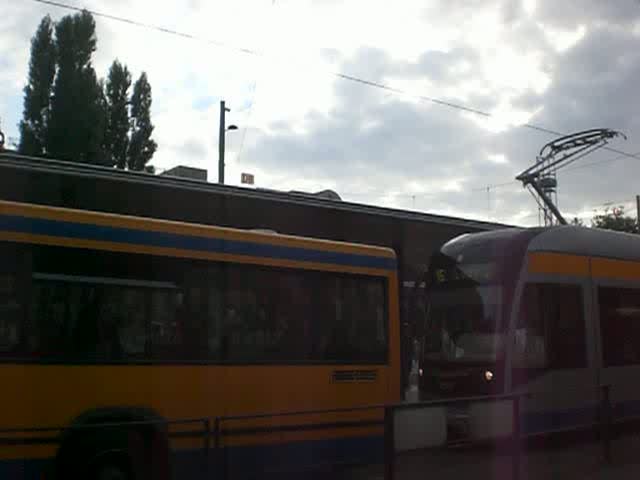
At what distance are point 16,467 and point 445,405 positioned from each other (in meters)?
3.91

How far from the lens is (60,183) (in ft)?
49.4

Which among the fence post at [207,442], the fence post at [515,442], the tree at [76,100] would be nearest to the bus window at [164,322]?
the fence post at [207,442]

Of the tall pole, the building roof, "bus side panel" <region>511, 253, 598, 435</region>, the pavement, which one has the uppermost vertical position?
the tall pole

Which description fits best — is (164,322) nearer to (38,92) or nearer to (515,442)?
(515,442)

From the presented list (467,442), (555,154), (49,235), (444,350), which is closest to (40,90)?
(555,154)

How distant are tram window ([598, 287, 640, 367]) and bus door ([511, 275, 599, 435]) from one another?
42 cm

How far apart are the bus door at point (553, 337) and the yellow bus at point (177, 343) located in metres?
2.92

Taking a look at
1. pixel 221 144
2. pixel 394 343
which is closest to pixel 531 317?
pixel 394 343

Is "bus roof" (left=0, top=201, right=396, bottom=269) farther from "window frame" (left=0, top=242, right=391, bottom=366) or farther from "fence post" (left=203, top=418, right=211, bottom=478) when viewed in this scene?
"fence post" (left=203, top=418, right=211, bottom=478)

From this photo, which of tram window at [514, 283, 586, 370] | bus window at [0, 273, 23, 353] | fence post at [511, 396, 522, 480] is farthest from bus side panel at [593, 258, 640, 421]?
bus window at [0, 273, 23, 353]

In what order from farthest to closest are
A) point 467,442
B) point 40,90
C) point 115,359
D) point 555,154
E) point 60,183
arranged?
point 40,90 < point 555,154 < point 60,183 < point 115,359 < point 467,442

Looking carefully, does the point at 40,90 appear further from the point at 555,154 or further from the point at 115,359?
the point at 115,359

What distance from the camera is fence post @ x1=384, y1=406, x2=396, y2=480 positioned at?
7078mm

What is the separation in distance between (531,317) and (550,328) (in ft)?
1.63
